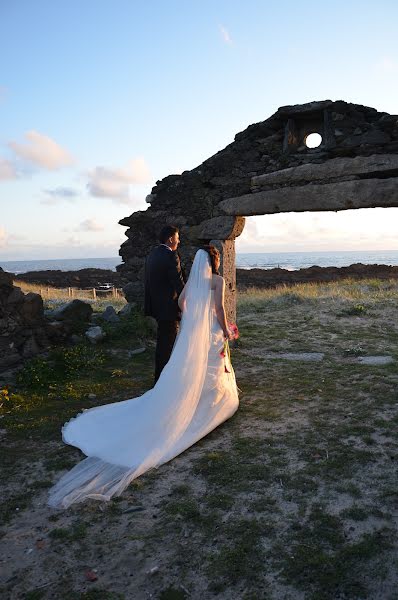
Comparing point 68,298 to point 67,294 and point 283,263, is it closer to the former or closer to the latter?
point 67,294

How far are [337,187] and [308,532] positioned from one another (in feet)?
17.9

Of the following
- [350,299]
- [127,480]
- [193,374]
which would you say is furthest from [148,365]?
[350,299]

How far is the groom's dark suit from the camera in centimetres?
580

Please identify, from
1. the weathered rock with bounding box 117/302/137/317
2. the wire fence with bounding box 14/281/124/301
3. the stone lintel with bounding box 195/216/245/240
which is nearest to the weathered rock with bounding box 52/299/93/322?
the weathered rock with bounding box 117/302/137/317

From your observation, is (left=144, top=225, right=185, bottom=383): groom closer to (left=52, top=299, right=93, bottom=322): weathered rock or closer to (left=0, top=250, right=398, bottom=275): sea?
(left=52, top=299, right=93, bottom=322): weathered rock

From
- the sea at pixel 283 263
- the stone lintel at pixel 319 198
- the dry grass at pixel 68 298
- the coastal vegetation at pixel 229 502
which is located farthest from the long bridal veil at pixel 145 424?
the sea at pixel 283 263

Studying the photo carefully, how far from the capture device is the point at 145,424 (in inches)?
178

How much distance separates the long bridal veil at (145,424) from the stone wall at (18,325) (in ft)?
7.03

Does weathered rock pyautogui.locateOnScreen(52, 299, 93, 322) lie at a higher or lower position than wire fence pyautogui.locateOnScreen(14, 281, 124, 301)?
higher

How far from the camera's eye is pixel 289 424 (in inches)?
200

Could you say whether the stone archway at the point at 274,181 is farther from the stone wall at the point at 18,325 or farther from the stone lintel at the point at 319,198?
the stone wall at the point at 18,325

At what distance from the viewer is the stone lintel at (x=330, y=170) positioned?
6.88 meters

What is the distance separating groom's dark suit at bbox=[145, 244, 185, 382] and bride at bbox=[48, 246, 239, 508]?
35cm

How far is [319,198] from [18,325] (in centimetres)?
506
